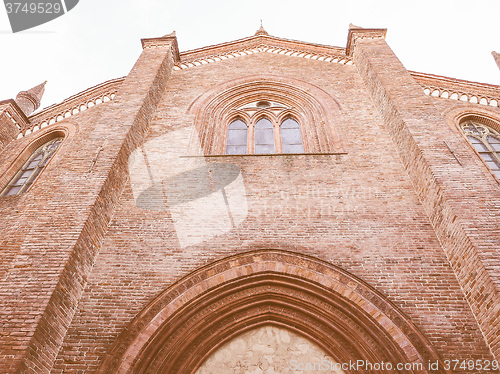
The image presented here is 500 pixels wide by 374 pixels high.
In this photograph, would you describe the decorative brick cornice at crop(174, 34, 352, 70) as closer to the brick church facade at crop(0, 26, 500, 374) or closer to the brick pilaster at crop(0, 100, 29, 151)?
the brick church facade at crop(0, 26, 500, 374)

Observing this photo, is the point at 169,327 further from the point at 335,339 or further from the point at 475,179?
the point at 475,179

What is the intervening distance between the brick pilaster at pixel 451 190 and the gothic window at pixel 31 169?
27.1 feet

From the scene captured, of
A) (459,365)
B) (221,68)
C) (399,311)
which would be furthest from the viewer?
(221,68)

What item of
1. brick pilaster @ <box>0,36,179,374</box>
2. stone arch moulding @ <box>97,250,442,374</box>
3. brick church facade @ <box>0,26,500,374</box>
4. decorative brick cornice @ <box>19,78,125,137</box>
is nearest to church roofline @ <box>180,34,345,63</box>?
decorative brick cornice @ <box>19,78,125,137</box>

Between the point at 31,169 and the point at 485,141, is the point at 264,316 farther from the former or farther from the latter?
the point at 31,169

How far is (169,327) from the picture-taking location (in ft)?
16.9

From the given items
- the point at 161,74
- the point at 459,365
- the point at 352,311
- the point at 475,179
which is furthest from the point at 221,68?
the point at 459,365

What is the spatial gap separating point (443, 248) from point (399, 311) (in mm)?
1468

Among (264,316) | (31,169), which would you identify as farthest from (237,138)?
(31,169)

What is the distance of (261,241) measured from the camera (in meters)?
6.16

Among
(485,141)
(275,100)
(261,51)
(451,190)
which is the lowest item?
(451,190)

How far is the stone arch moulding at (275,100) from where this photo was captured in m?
8.72

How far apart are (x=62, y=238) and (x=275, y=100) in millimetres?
6779

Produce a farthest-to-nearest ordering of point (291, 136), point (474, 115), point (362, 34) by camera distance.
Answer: point (362, 34), point (291, 136), point (474, 115)
